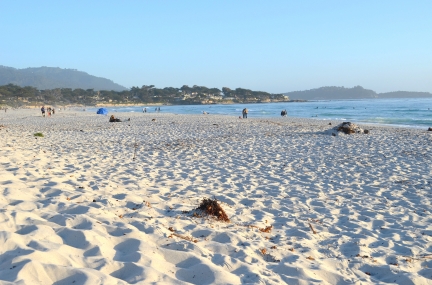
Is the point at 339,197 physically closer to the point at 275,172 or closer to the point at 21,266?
→ the point at 275,172

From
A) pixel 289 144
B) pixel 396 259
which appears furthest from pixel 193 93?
pixel 396 259

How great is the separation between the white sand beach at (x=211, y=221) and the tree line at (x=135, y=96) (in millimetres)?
94468

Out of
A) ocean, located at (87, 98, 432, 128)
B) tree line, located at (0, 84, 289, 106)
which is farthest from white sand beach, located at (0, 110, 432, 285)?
tree line, located at (0, 84, 289, 106)

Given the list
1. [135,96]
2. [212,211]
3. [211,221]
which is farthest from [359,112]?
[135,96]

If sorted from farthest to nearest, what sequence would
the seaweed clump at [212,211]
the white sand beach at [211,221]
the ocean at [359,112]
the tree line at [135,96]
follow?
the tree line at [135,96] → the ocean at [359,112] → the seaweed clump at [212,211] → the white sand beach at [211,221]

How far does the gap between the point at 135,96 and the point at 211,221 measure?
140 meters

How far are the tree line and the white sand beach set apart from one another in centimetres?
9447

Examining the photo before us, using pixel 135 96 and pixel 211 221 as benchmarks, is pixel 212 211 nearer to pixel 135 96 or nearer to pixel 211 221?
pixel 211 221

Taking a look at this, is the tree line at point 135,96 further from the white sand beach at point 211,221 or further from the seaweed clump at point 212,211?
the seaweed clump at point 212,211

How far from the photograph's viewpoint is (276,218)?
5.06 meters

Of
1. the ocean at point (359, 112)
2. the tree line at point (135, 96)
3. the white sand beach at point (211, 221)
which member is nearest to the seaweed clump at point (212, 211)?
the white sand beach at point (211, 221)

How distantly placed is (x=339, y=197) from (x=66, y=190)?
14.8 ft

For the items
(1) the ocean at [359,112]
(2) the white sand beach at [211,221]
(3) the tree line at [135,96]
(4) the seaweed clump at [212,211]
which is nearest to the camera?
(2) the white sand beach at [211,221]

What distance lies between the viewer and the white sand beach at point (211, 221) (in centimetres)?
305
